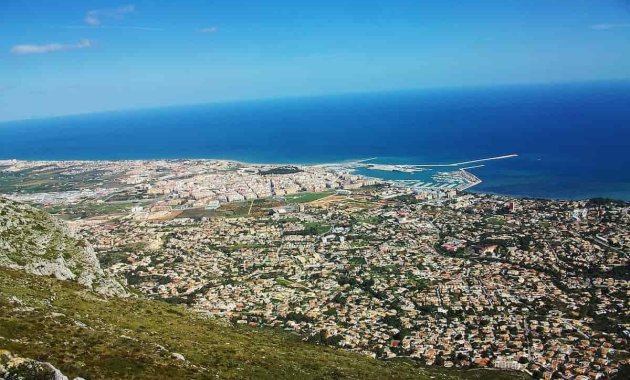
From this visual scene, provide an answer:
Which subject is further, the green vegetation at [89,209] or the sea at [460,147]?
the sea at [460,147]

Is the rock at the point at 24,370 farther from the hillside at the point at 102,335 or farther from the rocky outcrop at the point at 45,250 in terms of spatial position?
the rocky outcrop at the point at 45,250

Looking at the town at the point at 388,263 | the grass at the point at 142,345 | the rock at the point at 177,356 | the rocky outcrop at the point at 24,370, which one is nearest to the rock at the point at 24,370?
the rocky outcrop at the point at 24,370

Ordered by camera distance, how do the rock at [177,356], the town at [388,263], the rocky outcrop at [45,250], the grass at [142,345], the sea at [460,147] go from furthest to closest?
the sea at [460,147] → the town at [388,263] → the rocky outcrop at [45,250] → the rock at [177,356] → the grass at [142,345]

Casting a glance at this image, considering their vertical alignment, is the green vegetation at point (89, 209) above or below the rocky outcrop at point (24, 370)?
below

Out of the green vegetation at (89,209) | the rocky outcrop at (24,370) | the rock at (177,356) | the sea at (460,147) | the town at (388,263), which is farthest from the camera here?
the sea at (460,147)

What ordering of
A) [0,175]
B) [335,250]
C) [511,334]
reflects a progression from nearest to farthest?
[511,334]
[335,250]
[0,175]

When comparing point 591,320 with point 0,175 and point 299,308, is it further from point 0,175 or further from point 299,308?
point 0,175

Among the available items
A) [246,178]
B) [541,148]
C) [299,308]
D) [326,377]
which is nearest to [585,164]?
[541,148]

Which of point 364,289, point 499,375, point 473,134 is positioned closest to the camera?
point 499,375
